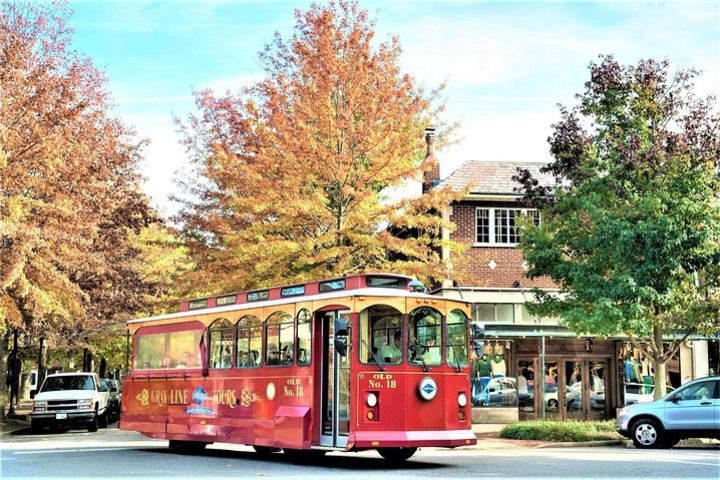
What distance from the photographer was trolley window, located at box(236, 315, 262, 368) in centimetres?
1742

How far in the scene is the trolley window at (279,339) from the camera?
1659 centimetres

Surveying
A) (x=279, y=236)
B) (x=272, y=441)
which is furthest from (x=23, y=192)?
(x=272, y=441)

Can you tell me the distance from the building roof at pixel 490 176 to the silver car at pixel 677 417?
11847 mm

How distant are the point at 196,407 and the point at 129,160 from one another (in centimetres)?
1703

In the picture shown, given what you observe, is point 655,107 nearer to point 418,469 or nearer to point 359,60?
point 359,60

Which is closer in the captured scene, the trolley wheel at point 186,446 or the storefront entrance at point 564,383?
the trolley wheel at point 186,446

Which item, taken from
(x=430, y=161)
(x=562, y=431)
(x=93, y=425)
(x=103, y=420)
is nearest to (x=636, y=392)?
(x=562, y=431)

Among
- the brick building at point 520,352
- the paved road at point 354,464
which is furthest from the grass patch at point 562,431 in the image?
the brick building at point 520,352

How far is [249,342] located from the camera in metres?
17.7

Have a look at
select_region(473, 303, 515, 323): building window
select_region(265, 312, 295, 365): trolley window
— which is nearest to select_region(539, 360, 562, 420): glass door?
select_region(473, 303, 515, 323): building window

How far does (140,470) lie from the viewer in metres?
15.2

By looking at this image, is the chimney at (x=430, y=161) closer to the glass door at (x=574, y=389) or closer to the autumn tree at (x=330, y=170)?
the autumn tree at (x=330, y=170)

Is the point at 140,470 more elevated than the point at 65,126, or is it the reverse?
the point at 65,126

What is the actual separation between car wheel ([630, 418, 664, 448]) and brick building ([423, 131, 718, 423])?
31.7ft
